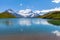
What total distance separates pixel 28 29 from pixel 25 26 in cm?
11

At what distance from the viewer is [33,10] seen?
370 centimetres

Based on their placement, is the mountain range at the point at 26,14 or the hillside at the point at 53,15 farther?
the hillside at the point at 53,15

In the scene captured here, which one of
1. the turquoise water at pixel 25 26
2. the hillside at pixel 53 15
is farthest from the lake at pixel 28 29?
the hillside at pixel 53 15

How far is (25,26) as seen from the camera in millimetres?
3670

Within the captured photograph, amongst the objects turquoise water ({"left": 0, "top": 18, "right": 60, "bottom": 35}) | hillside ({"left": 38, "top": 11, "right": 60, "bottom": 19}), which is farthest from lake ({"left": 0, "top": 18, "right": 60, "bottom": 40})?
hillside ({"left": 38, "top": 11, "right": 60, "bottom": 19})

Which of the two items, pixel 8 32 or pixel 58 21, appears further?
pixel 58 21

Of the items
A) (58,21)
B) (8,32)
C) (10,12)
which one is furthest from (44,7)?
(8,32)

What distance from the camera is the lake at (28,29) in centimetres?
359

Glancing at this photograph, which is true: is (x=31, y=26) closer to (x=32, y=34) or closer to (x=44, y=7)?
(x=32, y=34)

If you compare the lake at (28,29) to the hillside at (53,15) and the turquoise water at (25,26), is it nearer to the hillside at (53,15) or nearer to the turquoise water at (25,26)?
the turquoise water at (25,26)

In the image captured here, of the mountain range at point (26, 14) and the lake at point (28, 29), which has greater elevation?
the mountain range at point (26, 14)

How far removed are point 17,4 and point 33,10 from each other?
43cm

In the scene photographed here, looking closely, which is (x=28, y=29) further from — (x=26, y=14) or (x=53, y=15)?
(x=53, y=15)

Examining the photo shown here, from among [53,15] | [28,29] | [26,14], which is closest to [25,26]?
[28,29]
